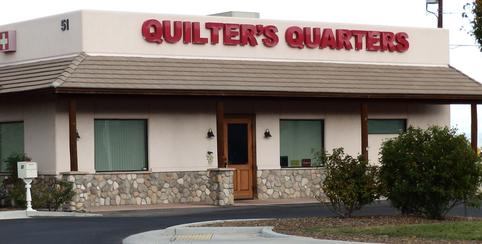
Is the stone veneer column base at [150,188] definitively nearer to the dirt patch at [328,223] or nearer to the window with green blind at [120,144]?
the window with green blind at [120,144]

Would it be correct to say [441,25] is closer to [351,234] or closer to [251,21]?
[251,21]

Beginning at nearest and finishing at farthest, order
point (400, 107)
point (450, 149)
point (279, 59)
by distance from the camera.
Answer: point (450, 149), point (279, 59), point (400, 107)

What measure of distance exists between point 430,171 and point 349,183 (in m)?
1.63

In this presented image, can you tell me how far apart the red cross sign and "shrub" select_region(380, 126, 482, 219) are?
13.7m

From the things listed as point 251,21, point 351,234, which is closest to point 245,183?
point 251,21

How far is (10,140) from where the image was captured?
31922 millimetres

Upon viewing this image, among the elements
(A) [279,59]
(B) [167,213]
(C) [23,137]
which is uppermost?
(A) [279,59]

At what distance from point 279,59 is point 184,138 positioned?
13.0 ft

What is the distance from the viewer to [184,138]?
3173cm

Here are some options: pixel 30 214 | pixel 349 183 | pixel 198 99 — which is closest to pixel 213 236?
pixel 349 183

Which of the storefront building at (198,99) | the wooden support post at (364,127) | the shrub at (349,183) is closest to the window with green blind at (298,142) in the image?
the storefront building at (198,99)

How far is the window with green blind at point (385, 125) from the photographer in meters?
35.1

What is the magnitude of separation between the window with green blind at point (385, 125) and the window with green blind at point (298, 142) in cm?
188

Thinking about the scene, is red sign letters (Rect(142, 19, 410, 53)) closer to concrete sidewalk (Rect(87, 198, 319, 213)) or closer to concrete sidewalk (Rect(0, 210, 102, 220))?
concrete sidewalk (Rect(87, 198, 319, 213))
